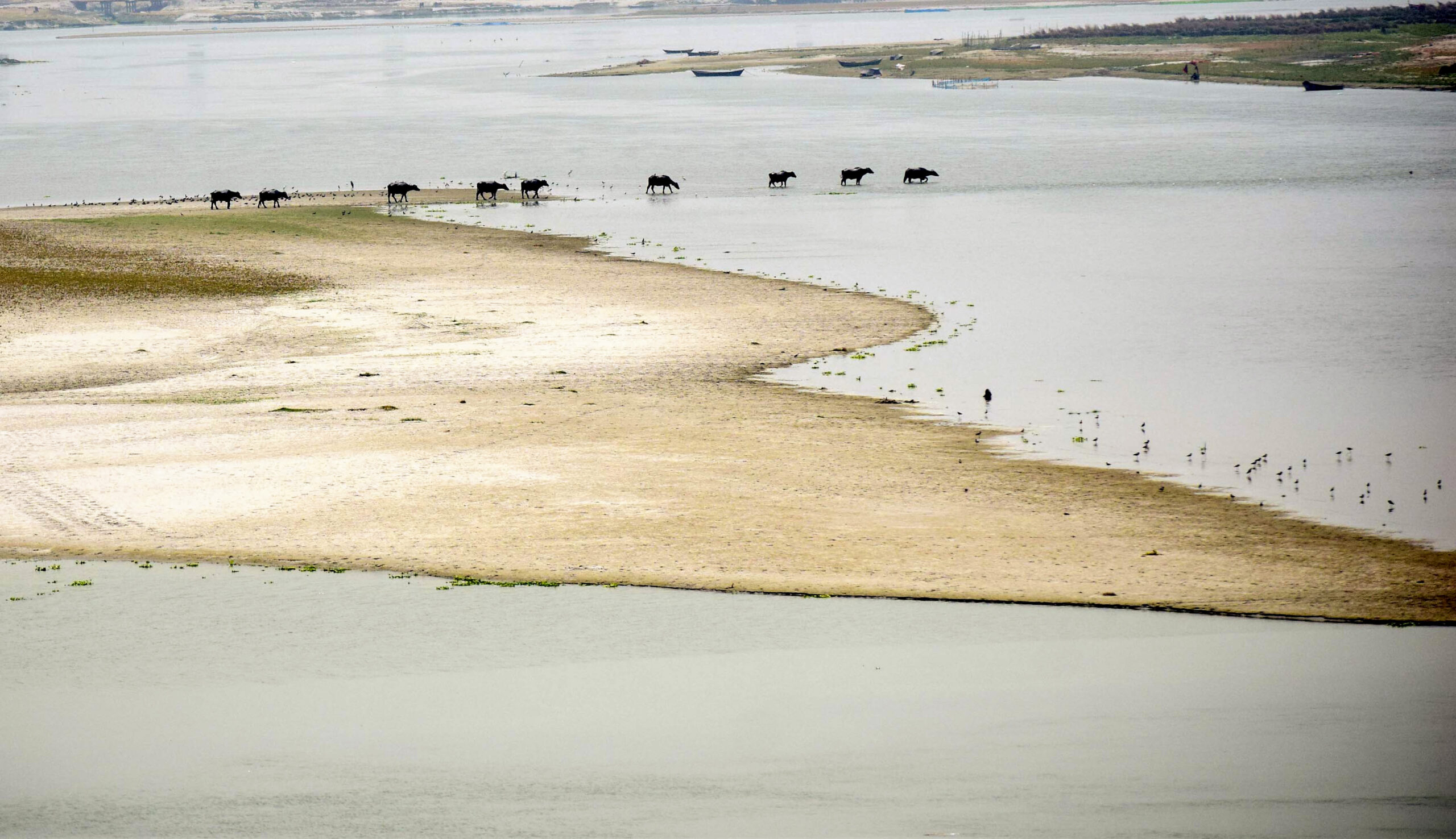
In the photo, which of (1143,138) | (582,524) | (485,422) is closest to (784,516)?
(582,524)

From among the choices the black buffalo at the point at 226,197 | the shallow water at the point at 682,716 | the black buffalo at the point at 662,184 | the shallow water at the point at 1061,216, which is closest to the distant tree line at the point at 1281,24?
the shallow water at the point at 1061,216

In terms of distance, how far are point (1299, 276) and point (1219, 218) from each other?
11.1 metres

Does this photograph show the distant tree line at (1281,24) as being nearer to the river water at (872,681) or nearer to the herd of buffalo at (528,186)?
the herd of buffalo at (528,186)

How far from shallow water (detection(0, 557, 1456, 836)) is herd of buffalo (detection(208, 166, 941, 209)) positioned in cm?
3670

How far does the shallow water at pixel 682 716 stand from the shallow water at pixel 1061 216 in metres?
5.58

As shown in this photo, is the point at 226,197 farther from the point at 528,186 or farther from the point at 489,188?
the point at 528,186

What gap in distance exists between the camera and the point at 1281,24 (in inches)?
5610

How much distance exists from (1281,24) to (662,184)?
108295 millimetres

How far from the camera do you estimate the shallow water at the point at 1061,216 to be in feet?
75.0

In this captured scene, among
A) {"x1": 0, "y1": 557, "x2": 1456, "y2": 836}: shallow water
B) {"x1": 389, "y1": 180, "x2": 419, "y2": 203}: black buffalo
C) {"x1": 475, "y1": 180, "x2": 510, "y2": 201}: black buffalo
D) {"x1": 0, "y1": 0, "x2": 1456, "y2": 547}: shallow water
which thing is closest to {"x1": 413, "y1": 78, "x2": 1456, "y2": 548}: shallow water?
{"x1": 0, "y1": 0, "x2": 1456, "y2": 547}: shallow water

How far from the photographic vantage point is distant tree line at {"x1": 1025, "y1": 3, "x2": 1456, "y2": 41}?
5187 inches

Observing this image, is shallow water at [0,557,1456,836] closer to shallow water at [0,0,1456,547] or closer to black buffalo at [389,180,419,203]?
shallow water at [0,0,1456,547]

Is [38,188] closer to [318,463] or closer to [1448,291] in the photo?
[318,463]

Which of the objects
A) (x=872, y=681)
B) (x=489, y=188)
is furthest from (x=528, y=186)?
(x=872, y=681)
